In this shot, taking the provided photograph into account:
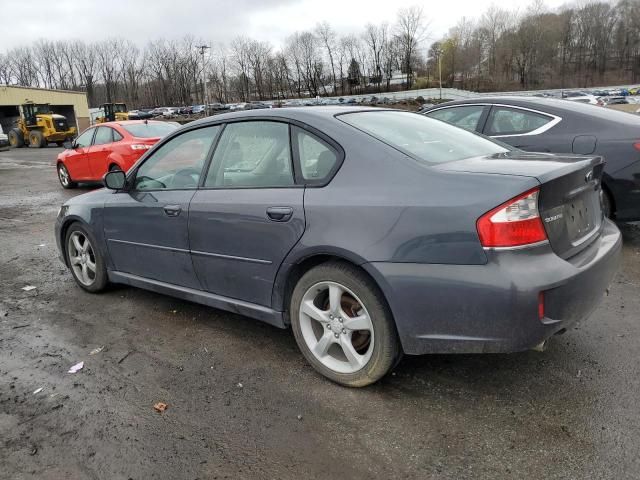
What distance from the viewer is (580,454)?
7.49ft

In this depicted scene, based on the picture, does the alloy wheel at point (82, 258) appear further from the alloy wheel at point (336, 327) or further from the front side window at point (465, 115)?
the front side window at point (465, 115)

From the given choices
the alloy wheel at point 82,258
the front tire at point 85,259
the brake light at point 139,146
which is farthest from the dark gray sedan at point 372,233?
the brake light at point 139,146

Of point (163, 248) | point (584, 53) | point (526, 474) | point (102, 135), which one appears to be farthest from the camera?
point (584, 53)

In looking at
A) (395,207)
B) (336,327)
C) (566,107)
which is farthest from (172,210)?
(566,107)

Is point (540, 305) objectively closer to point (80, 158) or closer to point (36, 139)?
point (80, 158)

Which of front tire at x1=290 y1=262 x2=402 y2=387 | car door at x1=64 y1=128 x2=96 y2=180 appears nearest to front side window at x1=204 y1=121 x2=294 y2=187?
front tire at x1=290 y1=262 x2=402 y2=387

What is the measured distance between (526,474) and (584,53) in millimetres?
115325

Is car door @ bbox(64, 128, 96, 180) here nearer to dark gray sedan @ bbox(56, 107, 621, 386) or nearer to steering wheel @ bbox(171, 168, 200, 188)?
dark gray sedan @ bbox(56, 107, 621, 386)

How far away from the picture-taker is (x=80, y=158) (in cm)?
1205

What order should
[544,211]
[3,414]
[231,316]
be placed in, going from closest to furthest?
[544,211] < [3,414] < [231,316]

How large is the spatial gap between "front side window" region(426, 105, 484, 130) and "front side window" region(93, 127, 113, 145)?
7.97 meters

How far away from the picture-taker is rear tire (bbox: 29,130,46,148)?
1224 inches

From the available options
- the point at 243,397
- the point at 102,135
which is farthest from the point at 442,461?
the point at 102,135

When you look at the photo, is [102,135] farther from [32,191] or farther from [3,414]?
[3,414]
